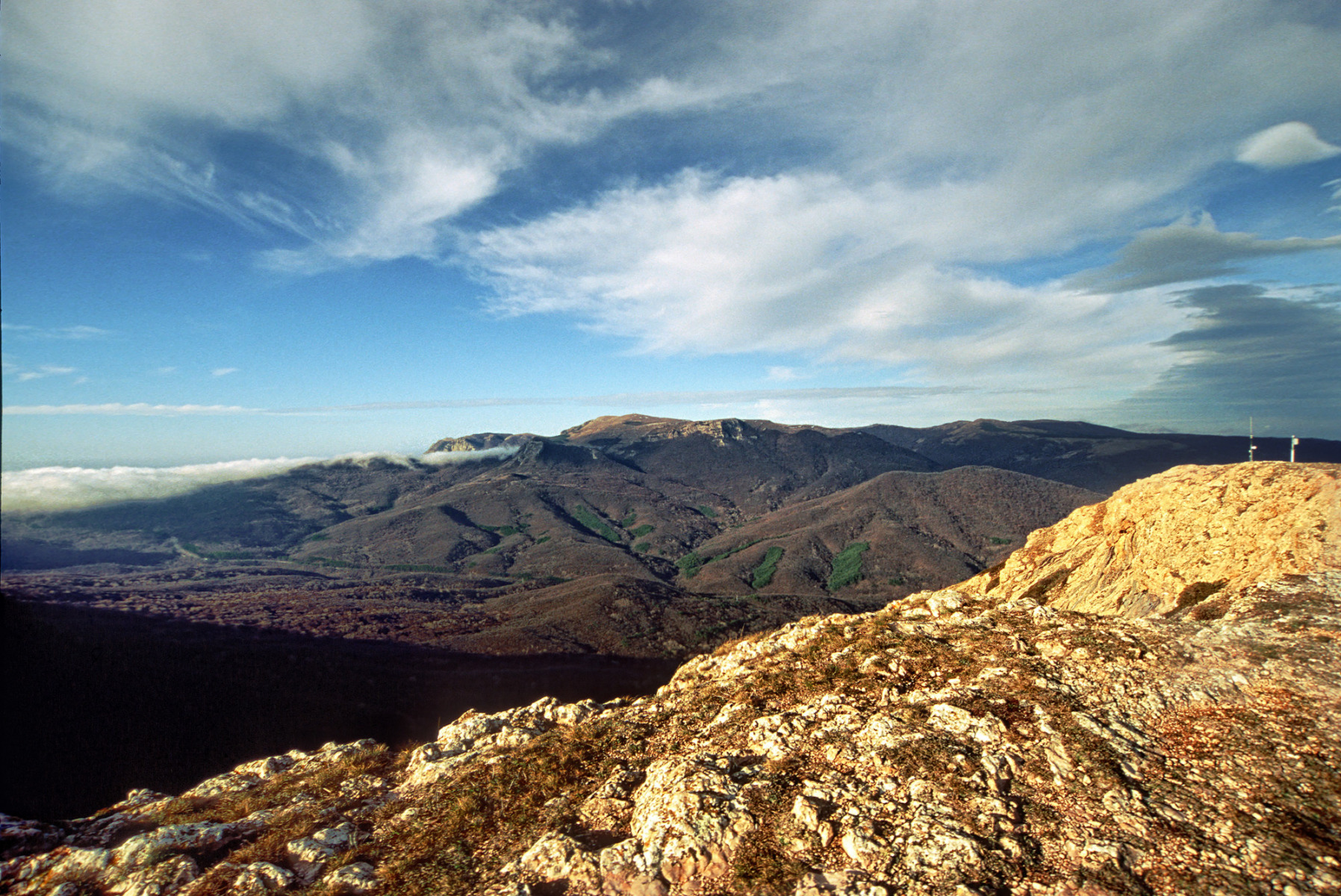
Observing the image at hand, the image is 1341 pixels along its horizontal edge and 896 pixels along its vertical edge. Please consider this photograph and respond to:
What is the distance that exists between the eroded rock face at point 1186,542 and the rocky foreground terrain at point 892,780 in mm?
78

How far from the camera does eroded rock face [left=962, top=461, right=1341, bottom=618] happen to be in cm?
994

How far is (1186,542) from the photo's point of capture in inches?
467

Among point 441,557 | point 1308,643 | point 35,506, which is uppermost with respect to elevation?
point 1308,643

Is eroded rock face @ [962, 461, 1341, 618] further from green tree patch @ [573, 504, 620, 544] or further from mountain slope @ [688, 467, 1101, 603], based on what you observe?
green tree patch @ [573, 504, 620, 544]

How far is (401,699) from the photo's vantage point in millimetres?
43219

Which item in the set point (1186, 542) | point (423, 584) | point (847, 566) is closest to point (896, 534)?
point (847, 566)

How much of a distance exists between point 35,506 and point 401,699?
143599 millimetres

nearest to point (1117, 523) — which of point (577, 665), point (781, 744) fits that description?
point (781, 744)

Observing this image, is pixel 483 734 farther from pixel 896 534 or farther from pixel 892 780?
pixel 896 534

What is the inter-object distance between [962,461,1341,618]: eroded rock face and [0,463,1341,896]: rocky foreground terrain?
0.26 ft

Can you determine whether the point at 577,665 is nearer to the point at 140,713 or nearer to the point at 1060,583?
the point at 140,713

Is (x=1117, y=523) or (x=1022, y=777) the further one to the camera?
(x=1117, y=523)

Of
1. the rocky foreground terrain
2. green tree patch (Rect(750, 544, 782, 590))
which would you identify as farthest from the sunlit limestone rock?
green tree patch (Rect(750, 544, 782, 590))

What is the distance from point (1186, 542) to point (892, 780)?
10.5m
